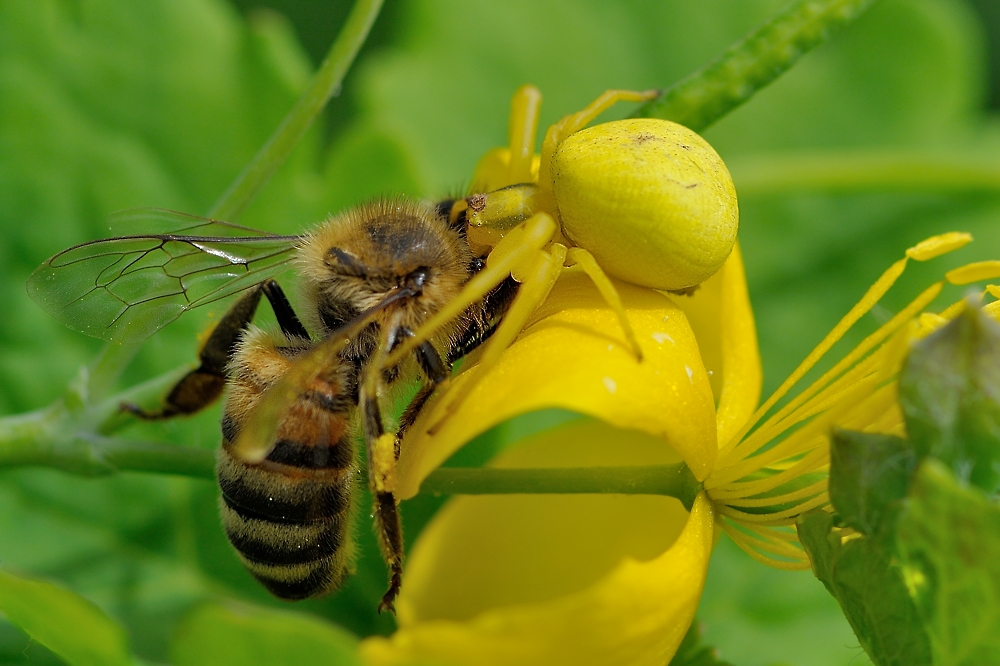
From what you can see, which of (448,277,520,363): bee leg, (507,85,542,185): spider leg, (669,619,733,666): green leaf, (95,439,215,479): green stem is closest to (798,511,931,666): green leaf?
(669,619,733,666): green leaf

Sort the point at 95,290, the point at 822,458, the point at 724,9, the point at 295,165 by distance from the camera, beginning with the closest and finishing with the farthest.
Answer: the point at 822,458 < the point at 95,290 < the point at 295,165 < the point at 724,9

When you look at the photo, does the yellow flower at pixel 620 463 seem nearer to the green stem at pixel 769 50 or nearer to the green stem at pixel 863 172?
the green stem at pixel 769 50

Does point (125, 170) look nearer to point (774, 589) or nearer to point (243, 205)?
point (243, 205)

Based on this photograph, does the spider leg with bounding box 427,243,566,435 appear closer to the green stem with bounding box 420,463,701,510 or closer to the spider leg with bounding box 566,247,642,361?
the spider leg with bounding box 566,247,642,361

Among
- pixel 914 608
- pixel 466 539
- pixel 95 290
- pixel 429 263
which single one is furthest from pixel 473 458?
pixel 914 608

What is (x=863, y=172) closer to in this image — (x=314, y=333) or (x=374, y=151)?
(x=374, y=151)

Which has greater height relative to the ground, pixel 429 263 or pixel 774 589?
pixel 429 263

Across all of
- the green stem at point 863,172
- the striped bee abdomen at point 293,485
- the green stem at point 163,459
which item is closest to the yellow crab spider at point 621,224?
the striped bee abdomen at point 293,485

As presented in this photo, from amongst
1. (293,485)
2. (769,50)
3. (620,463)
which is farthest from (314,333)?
(769,50)
